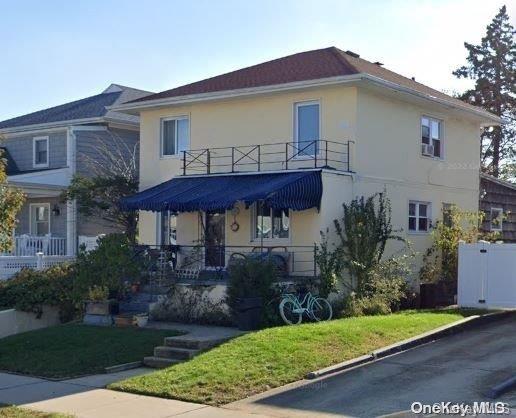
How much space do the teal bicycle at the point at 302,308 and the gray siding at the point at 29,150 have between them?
1460 cm

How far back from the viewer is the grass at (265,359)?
1075cm

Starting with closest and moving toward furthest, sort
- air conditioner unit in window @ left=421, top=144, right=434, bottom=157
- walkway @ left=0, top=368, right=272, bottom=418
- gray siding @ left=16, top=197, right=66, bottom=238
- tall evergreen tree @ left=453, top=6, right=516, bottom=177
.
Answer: walkway @ left=0, top=368, right=272, bottom=418 → air conditioner unit in window @ left=421, top=144, right=434, bottom=157 → gray siding @ left=16, top=197, right=66, bottom=238 → tall evergreen tree @ left=453, top=6, right=516, bottom=177

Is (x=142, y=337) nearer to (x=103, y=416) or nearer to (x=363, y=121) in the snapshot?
(x=103, y=416)

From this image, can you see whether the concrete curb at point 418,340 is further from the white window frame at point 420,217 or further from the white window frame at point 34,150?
the white window frame at point 34,150

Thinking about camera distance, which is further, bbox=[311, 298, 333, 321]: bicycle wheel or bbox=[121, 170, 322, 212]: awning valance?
bbox=[121, 170, 322, 212]: awning valance

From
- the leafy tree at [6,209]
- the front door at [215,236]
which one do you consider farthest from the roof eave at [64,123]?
the leafy tree at [6,209]

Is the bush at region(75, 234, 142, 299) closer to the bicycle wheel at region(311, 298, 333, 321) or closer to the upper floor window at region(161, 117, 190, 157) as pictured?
the bicycle wheel at region(311, 298, 333, 321)

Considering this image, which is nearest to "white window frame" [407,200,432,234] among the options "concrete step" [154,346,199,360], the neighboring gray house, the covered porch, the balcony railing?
the balcony railing

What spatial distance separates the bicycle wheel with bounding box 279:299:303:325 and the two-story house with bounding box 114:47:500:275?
264 cm

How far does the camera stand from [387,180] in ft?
67.8

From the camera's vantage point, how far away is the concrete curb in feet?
38.9

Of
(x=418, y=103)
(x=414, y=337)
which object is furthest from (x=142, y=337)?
(x=418, y=103)

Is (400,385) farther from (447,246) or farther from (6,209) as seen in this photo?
(447,246)

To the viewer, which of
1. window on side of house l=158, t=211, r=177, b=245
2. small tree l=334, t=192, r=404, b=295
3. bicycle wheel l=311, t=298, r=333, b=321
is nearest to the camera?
bicycle wheel l=311, t=298, r=333, b=321
